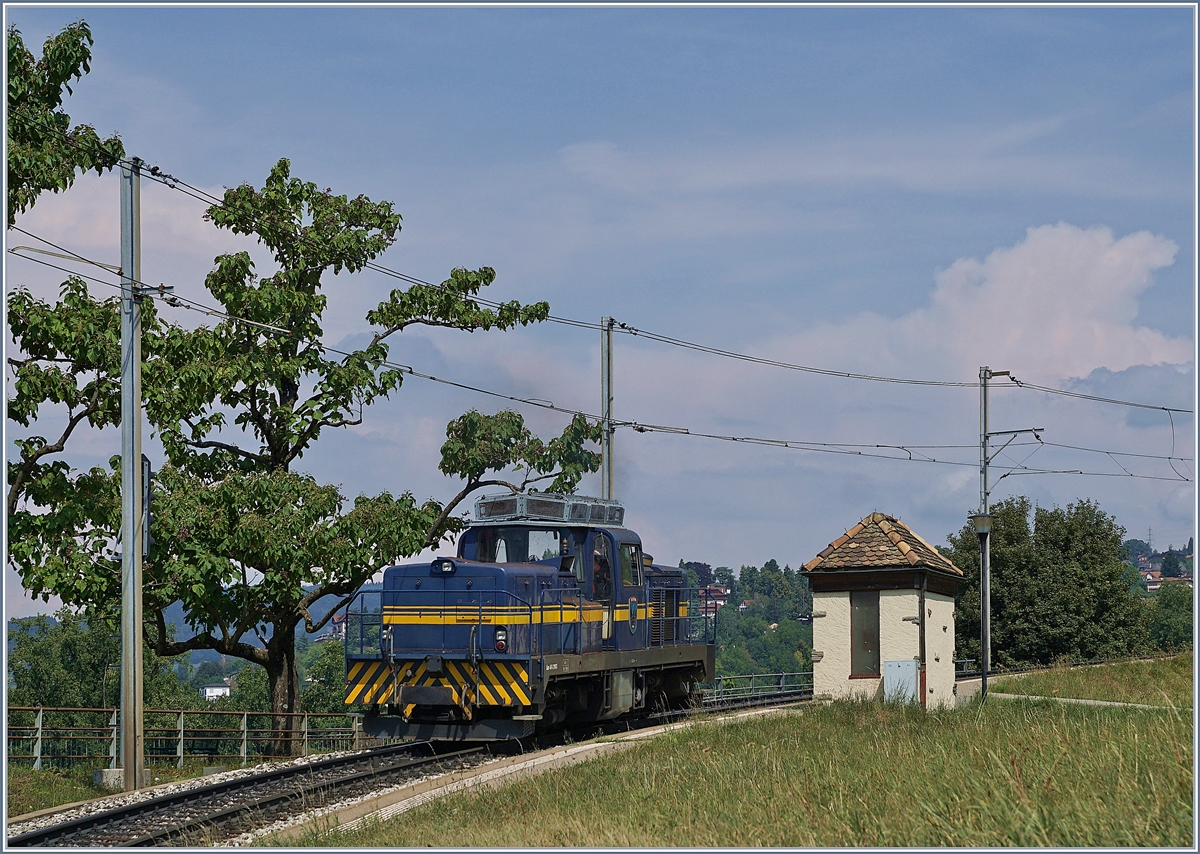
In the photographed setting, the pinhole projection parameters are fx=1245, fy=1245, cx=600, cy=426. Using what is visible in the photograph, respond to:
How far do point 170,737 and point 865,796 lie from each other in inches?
692

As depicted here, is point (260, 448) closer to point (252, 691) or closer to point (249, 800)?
point (249, 800)

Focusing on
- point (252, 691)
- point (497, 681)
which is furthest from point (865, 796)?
point (252, 691)

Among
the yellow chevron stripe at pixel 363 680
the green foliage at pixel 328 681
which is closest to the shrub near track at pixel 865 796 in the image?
the yellow chevron stripe at pixel 363 680

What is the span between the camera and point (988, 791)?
10.6 meters

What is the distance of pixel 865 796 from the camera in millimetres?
11133

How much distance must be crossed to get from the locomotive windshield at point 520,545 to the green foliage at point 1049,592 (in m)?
29.4

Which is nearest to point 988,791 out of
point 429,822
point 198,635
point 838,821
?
point 838,821

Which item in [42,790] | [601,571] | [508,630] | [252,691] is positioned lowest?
[252,691]

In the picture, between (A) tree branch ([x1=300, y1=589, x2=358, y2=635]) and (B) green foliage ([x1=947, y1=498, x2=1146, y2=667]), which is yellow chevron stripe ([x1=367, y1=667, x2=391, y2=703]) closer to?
(A) tree branch ([x1=300, y1=589, x2=358, y2=635])

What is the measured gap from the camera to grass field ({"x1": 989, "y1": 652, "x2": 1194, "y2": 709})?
27.8m

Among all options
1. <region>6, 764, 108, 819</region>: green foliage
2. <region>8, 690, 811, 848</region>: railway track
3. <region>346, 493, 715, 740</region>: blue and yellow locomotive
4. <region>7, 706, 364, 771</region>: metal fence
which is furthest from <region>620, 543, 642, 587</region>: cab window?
<region>6, 764, 108, 819</region>: green foliage

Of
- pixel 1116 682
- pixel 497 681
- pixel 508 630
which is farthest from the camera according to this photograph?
pixel 1116 682

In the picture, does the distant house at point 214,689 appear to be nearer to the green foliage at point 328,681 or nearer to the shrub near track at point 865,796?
the green foliage at point 328,681

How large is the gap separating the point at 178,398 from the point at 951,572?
15.4m
